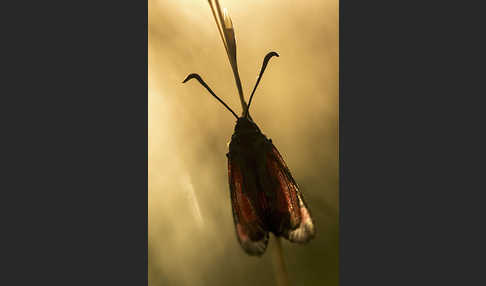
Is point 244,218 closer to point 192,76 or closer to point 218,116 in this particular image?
point 218,116

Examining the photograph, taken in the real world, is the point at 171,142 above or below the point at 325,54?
below

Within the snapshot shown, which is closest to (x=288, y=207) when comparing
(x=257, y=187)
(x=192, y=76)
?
(x=257, y=187)

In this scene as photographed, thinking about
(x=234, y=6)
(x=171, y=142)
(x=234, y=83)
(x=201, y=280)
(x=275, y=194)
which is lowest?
(x=201, y=280)

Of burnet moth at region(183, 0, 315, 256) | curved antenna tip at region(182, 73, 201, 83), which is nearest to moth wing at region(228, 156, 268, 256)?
burnet moth at region(183, 0, 315, 256)

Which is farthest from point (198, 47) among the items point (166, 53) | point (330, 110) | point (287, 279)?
point (287, 279)

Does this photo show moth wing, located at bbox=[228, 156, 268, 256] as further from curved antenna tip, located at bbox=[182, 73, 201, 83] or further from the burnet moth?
curved antenna tip, located at bbox=[182, 73, 201, 83]

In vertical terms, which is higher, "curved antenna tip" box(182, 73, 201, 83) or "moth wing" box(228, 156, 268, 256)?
"curved antenna tip" box(182, 73, 201, 83)

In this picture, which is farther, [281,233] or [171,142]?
Result: [171,142]

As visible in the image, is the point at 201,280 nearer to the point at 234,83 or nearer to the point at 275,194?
the point at 275,194
